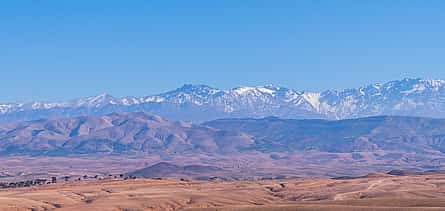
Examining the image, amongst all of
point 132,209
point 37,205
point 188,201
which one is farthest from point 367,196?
point 37,205

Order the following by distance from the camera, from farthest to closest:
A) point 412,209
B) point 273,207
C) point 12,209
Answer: point 12,209 < point 273,207 < point 412,209

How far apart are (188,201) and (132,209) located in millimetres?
19415

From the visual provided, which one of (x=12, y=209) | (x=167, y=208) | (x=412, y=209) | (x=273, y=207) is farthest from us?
(x=167, y=208)

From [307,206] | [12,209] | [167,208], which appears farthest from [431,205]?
[12,209]

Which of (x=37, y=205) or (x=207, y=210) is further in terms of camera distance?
(x=37, y=205)

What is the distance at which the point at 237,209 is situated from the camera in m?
164

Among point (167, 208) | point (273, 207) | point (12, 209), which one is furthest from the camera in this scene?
point (167, 208)

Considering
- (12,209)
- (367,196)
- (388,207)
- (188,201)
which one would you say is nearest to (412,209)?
(388,207)

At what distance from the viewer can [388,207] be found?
517ft

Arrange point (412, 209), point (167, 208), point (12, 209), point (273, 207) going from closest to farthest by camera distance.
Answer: point (412, 209) → point (273, 207) → point (12, 209) → point (167, 208)

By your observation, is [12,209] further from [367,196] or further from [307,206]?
[367,196]

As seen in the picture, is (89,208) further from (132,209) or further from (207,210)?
(207,210)

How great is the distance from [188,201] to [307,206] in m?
46.5

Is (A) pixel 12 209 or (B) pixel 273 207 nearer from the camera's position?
(B) pixel 273 207
